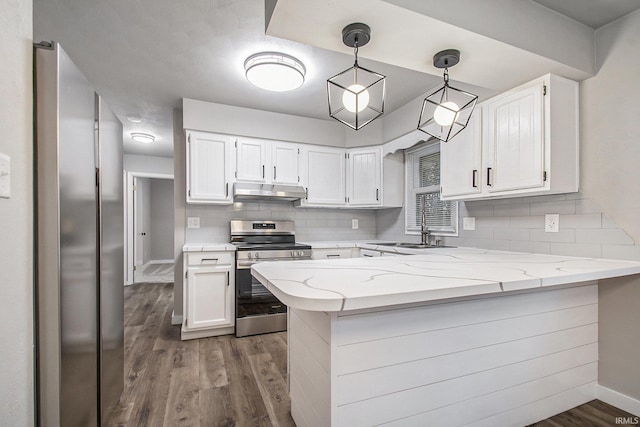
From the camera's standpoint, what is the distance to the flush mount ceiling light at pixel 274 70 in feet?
7.47

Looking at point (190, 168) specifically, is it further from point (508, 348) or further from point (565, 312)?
point (565, 312)

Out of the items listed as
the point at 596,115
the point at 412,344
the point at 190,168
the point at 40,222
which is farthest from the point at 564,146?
the point at 190,168

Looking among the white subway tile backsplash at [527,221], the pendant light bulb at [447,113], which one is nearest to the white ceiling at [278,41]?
the pendant light bulb at [447,113]

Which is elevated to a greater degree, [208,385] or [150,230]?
[150,230]

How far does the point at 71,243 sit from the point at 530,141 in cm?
255

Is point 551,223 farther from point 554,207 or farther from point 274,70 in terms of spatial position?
point 274,70

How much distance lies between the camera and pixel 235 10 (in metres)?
1.83

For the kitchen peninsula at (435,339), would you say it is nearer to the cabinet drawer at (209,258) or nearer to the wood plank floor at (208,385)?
the wood plank floor at (208,385)

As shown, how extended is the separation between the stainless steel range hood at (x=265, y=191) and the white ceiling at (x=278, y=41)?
0.94 m

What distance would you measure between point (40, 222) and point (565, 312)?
251cm

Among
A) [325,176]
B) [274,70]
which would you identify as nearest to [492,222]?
[325,176]

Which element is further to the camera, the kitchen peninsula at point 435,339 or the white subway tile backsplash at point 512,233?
the white subway tile backsplash at point 512,233

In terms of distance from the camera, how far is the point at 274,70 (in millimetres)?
2305

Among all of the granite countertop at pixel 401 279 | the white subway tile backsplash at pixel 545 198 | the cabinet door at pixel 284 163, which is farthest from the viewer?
the cabinet door at pixel 284 163
